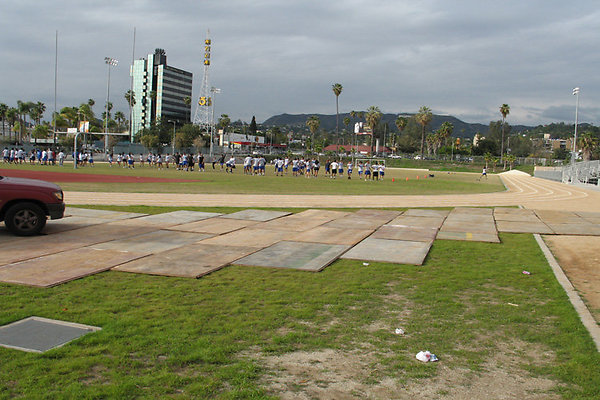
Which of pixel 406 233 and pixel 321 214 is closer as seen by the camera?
pixel 406 233

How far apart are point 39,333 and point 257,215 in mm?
9704

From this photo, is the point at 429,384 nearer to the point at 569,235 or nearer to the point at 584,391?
the point at 584,391

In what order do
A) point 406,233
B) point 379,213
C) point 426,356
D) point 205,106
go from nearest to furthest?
1. point 426,356
2. point 406,233
3. point 379,213
4. point 205,106

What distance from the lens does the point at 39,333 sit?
4766 millimetres

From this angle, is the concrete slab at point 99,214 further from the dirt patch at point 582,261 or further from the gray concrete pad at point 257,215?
the dirt patch at point 582,261

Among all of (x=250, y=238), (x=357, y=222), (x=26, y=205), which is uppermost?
(x=26, y=205)

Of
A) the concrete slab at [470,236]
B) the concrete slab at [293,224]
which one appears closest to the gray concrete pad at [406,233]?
the concrete slab at [470,236]

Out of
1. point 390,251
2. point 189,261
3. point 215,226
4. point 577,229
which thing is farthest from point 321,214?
point 189,261

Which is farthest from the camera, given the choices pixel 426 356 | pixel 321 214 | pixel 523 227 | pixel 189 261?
pixel 321 214

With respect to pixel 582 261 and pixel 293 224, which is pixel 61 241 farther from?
pixel 582 261

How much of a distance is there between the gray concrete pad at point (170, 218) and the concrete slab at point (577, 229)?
9.25 meters

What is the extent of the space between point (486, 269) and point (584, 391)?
460 cm

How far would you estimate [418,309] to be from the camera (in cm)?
600

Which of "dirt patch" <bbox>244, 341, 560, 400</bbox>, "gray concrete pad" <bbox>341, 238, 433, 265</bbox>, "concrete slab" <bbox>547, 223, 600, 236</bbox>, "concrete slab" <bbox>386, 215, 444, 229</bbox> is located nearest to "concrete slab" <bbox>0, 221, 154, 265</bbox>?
"gray concrete pad" <bbox>341, 238, 433, 265</bbox>
